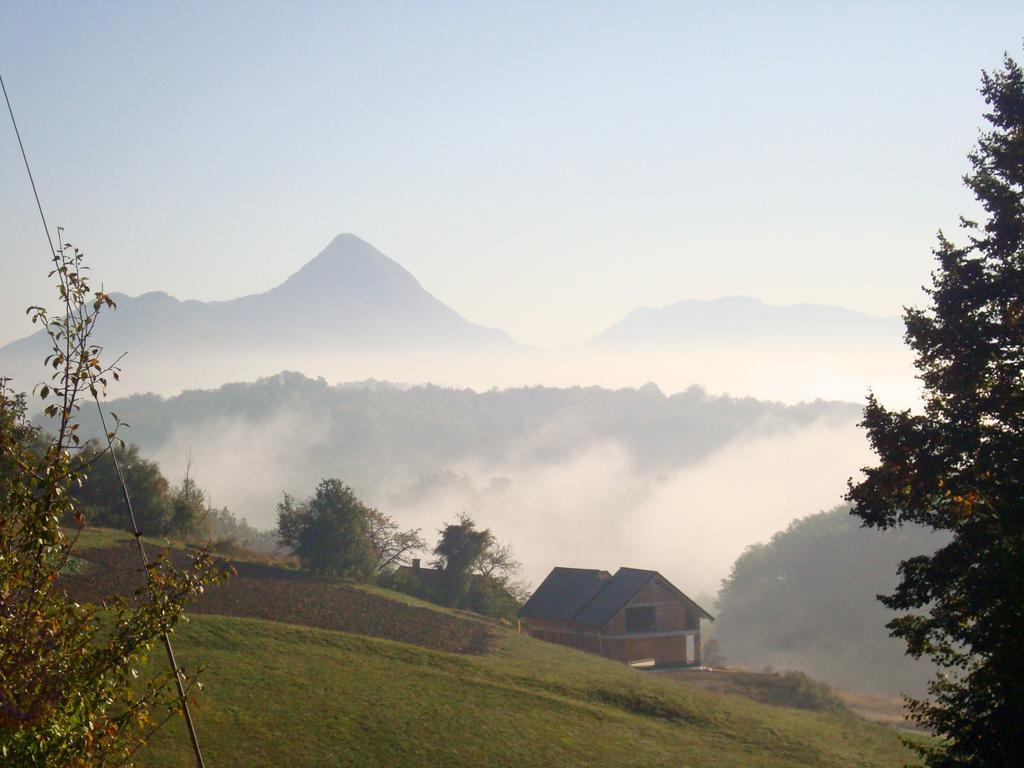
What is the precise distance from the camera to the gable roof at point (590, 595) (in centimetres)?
5734

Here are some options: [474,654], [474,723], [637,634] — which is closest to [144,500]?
[474,654]

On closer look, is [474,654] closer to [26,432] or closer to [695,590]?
[26,432]

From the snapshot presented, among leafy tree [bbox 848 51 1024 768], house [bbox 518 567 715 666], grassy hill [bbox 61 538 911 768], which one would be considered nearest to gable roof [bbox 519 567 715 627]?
house [bbox 518 567 715 666]

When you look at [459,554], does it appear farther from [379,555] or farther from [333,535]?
[333,535]

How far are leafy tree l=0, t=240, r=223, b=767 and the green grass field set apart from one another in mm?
13974

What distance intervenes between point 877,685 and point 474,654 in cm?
6583

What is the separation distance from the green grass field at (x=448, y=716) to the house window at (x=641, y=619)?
16.6m

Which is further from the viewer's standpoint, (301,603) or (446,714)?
(301,603)

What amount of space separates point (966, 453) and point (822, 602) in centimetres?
9866

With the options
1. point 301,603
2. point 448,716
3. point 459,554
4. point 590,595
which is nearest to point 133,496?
point 301,603

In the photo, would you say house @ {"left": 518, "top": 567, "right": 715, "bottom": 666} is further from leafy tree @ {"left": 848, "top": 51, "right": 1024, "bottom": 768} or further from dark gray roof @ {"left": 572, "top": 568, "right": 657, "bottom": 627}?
leafy tree @ {"left": 848, "top": 51, "right": 1024, "bottom": 768}

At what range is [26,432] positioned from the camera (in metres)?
10.7

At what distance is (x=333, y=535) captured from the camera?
57000mm

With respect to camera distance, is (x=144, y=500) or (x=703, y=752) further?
(x=144, y=500)
